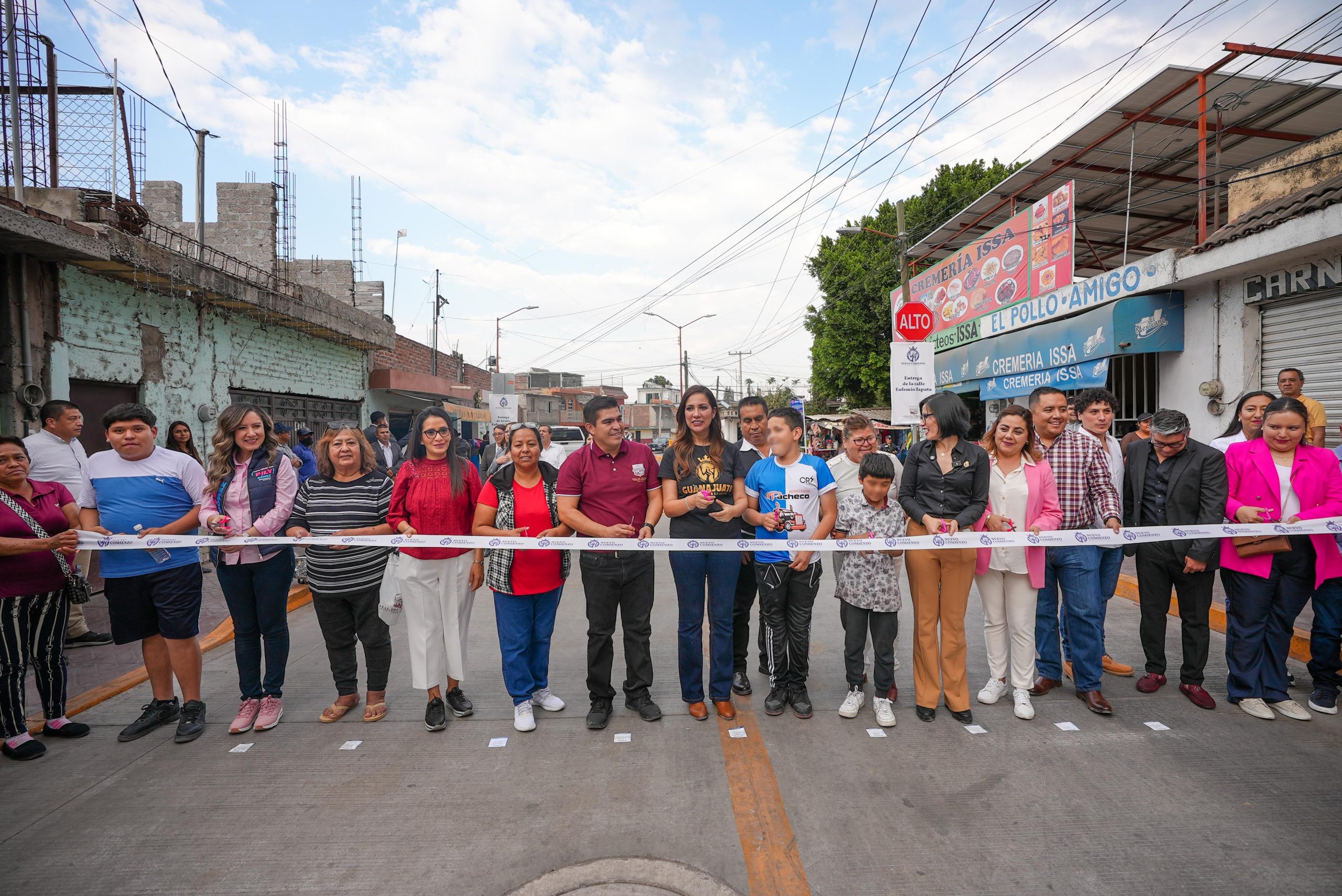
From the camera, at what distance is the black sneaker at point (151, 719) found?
3.94 metres

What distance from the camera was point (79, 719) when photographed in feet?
13.9

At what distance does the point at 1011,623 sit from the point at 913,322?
269 inches

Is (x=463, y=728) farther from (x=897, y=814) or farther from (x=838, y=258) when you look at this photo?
(x=838, y=258)

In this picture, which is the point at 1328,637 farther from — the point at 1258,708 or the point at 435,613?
the point at 435,613

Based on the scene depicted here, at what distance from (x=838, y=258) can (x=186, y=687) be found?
27.1 m

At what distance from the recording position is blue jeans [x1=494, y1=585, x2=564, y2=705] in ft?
13.1

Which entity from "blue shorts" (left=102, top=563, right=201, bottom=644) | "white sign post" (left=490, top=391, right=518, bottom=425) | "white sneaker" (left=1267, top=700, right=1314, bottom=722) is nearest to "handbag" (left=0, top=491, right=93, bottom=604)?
"blue shorts" (left=102, top=563, right=201, bottom=644)

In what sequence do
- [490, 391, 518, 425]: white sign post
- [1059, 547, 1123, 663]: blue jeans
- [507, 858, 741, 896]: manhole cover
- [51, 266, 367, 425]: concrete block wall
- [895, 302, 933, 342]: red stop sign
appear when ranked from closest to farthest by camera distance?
[507, 858, 741, 896]: manhole cover, [1059, 547, 1123, 663]: blue jeans, [51, 266, 367, 425]: concrete block wall, [895, 302, 933, 342]: red stop sign, [490, 391, 518, 425]: white sign post

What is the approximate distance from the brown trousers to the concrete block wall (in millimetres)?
9694

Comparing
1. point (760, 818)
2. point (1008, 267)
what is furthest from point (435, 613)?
point (1008, 267)

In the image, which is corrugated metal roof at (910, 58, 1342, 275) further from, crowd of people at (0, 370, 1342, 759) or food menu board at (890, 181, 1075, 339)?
crowd of people at (0, 370, 1342, 759)

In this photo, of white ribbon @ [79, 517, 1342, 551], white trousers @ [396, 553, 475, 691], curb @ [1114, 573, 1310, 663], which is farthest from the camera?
curb @ [1114, 573, 1310, 663]

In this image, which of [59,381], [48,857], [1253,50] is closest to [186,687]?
[48,857]

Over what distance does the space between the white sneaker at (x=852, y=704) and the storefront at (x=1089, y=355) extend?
22.3ft
